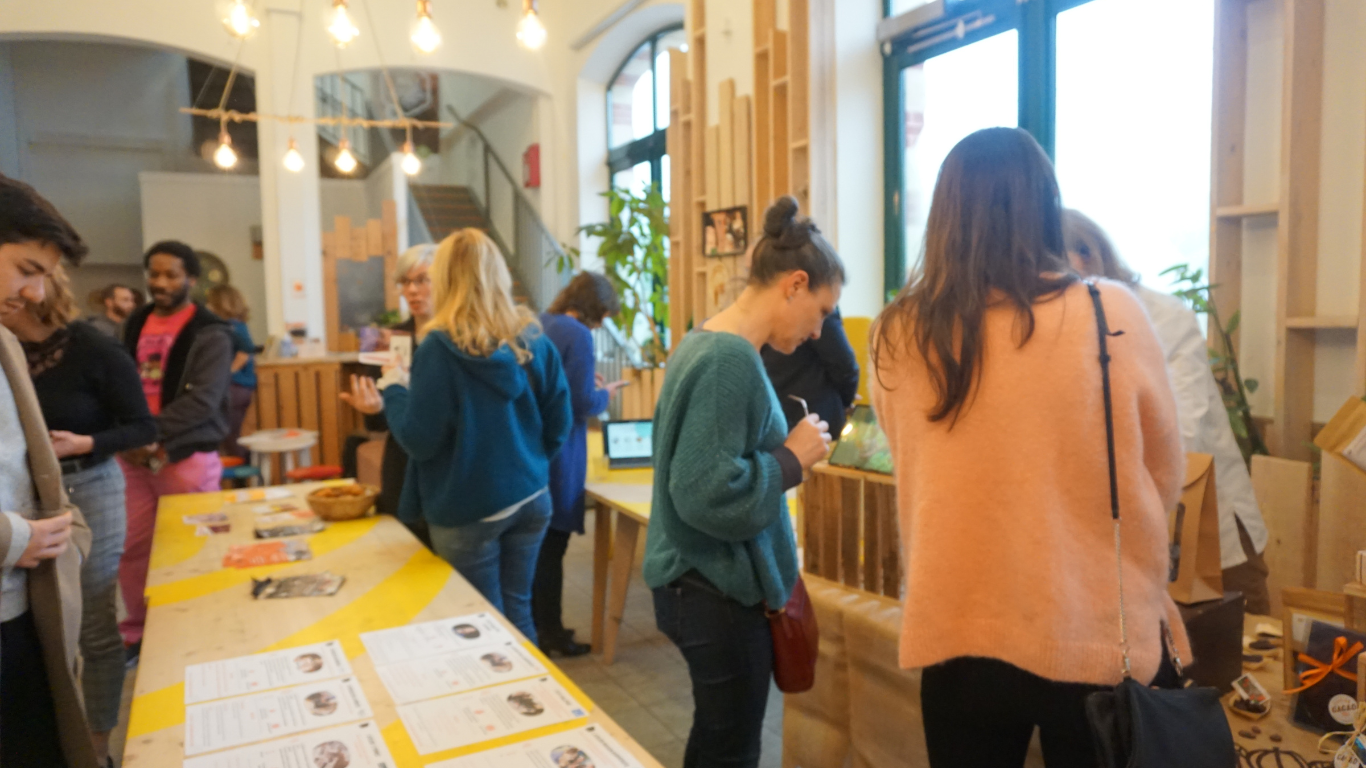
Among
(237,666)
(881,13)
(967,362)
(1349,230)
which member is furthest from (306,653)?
(881,13)

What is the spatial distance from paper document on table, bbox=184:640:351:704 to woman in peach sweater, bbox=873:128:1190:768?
3.58 feet

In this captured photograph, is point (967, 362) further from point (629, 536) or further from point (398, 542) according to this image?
point (629, 536)

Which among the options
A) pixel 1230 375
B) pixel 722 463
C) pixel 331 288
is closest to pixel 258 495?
pixel 722 463

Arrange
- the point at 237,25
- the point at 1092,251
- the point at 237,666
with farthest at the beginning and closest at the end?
the point at 237,25 < the point at 1092,251 < the point at 237,666

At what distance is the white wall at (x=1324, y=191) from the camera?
288 centimetres

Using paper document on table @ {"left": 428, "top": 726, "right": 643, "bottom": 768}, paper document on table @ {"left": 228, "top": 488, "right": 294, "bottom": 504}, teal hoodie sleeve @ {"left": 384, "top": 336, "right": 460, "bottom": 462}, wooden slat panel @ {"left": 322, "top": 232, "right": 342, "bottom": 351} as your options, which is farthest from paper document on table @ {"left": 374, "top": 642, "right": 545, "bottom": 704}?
wooden slat panel @ {"left": 322, "top": 232, "right": 342, "bottom": 351}

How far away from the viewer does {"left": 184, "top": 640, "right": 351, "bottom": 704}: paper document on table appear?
62.9 inches

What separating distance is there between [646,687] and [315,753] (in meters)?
2.28

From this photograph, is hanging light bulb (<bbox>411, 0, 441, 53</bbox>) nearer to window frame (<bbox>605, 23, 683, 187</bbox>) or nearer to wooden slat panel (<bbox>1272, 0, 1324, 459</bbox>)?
wooden slat panel (<bbox>1272, 0, 1324, 459</bbox>)

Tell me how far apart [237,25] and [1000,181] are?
168 inches

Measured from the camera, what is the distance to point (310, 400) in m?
7.24

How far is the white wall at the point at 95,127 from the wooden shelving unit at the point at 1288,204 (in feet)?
45.1

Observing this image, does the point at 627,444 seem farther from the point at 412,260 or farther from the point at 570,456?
the point at 412,260

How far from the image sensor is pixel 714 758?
1807 mm
